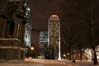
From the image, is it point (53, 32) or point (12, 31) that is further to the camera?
point (53, 32)

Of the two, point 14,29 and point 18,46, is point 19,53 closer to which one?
point 18,46

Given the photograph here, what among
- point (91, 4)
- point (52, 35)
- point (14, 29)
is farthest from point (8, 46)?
point (52, 35)

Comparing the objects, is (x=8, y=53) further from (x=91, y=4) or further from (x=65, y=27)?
(x=65, y=27)

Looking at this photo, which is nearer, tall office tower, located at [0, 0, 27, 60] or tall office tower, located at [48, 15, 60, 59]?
tall office tower, located at [0, 0, 27, 60]

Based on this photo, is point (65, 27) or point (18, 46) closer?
point (18, 46)

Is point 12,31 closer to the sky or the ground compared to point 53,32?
closer to the ground

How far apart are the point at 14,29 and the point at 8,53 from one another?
5.83m

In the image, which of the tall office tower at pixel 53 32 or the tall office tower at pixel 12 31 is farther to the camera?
the tall office tower at pixel 53 32

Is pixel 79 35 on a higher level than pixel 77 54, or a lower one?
higher

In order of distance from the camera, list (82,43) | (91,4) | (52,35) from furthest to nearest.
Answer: (52,35) → (82,43) → (91,4)

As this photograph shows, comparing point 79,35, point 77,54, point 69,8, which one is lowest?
point 77,54

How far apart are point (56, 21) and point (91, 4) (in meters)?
114

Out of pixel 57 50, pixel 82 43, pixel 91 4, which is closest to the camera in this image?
pixel 91 4

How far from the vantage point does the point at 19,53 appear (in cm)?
4003
